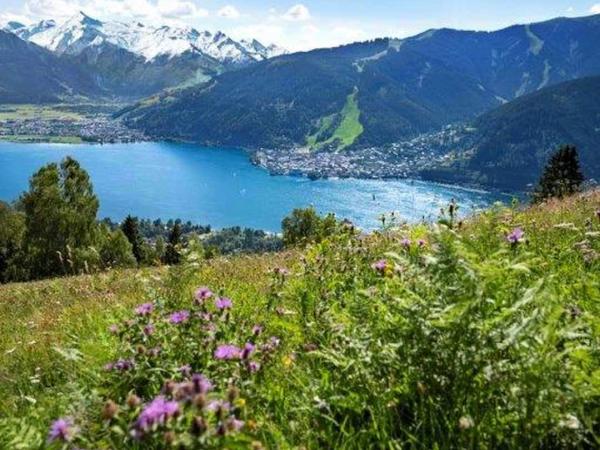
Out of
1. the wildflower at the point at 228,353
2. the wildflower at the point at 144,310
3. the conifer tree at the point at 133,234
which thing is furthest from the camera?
the conifer tree at the point at 133,234

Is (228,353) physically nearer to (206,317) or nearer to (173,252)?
(206,317)

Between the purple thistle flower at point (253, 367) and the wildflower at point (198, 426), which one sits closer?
the wildflower at point (198, 426)

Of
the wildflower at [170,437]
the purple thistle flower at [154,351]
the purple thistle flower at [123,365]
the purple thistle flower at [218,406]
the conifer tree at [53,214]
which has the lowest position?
the conifer tree at [53,214]

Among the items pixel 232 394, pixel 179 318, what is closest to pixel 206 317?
pixel 179 318

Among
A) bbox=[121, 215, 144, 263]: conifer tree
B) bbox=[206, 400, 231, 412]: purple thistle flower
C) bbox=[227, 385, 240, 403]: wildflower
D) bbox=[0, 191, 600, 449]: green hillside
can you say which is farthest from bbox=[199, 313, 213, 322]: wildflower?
bbox=[121, 215, 144, 263]: conifer tree

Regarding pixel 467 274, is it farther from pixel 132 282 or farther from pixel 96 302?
pixel 132 282

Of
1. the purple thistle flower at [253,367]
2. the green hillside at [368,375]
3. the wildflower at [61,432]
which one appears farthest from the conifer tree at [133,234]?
the wildflower at [61,432]

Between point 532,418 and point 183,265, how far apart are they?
4160 mm

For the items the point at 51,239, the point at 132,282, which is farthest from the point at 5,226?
the point at 132,282

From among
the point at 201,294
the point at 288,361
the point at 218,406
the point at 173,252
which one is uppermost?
the point at 218,406

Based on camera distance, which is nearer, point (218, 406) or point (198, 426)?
point (198, 426)

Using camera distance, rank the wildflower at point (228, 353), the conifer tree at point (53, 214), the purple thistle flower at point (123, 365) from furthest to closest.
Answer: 1. the conifer tree at point (53, 214)
2. the purple thistle flower at point (123, 365)
3. the wildflower at point (228, 353)

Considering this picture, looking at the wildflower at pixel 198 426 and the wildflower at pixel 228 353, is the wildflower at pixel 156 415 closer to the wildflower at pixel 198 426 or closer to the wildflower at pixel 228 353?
the wildflower at pixel 198 426

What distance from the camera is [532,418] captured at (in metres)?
2.76
